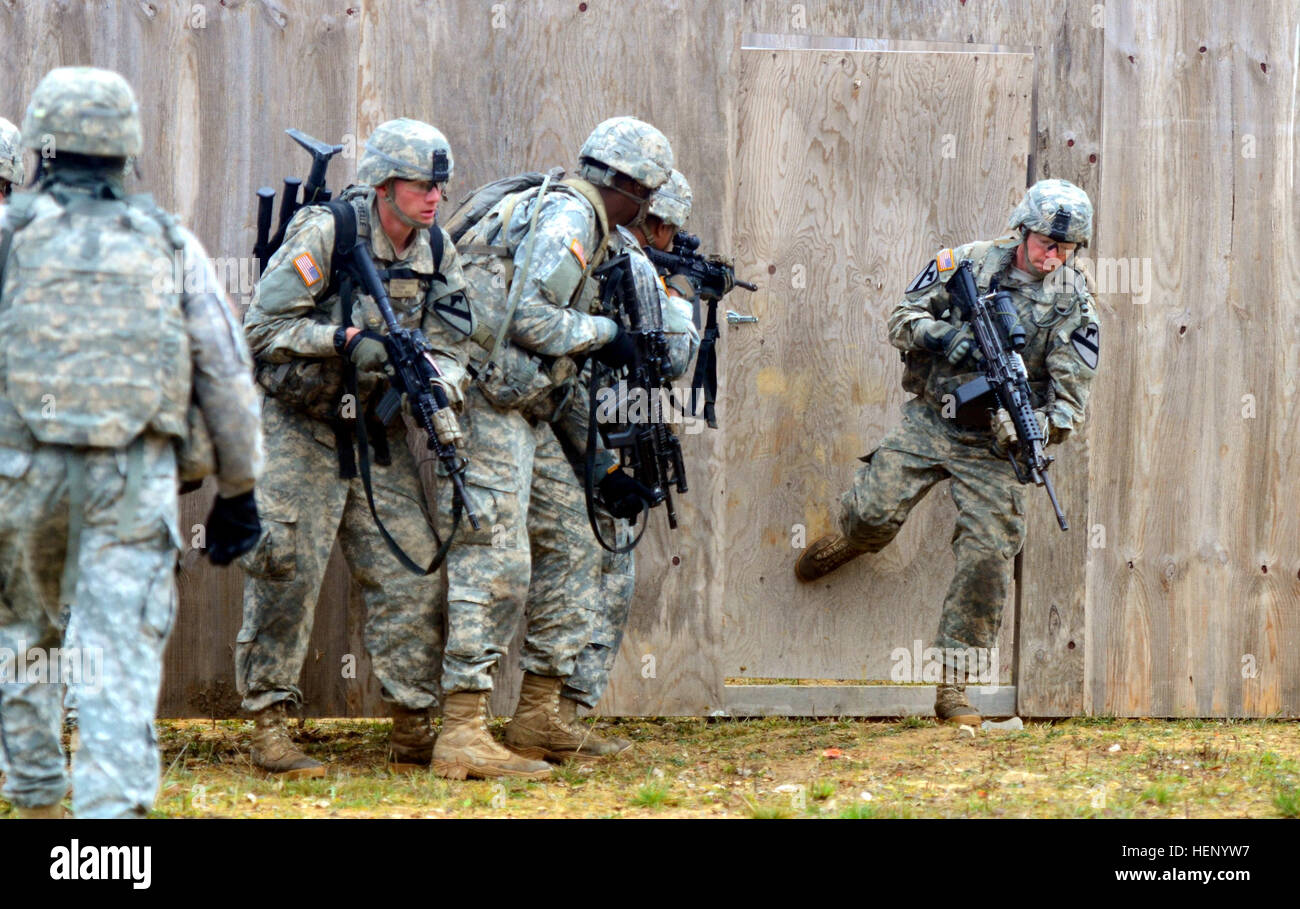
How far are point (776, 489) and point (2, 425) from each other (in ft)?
13.5

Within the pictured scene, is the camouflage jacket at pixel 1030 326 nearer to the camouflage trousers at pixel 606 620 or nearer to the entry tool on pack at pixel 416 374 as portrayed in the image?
the camouflage trousers at pixel 606 620

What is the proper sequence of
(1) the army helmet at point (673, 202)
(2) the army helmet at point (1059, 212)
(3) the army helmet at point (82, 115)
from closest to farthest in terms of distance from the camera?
(3) the army helmet at point (82, 115)
(1) the army helmet at point (673, 202)
(2) the army helmet at point (1059, 212)

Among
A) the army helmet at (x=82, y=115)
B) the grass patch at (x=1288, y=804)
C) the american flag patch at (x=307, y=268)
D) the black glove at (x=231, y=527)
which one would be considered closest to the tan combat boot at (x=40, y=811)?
the black glove at (x=231, y=527)

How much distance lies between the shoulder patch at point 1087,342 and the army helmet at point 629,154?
2036 millimetres

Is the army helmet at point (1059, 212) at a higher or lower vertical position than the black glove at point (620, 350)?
higher

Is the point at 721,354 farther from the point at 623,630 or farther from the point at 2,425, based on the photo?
the point at 2,425

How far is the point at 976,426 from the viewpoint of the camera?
686cm

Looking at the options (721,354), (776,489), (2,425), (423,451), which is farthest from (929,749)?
(2,425)

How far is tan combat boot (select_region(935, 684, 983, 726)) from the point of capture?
6.99 metres

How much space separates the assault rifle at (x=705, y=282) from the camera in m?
6.46

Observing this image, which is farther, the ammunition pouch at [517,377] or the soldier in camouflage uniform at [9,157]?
the soldier in camouflage uniform at [9,157]

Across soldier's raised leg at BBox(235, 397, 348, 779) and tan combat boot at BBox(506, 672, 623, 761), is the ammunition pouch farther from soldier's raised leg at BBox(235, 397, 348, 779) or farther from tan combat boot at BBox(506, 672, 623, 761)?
tan combat boot at BBox(506, 672, 623, 761)

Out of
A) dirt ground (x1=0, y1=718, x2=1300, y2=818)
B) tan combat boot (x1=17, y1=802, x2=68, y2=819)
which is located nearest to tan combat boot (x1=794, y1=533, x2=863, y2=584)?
dirt ground (x1=0, y1=718, x2=1300, y2=818)

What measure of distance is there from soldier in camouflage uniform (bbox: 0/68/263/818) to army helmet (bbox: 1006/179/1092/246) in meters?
3.95
